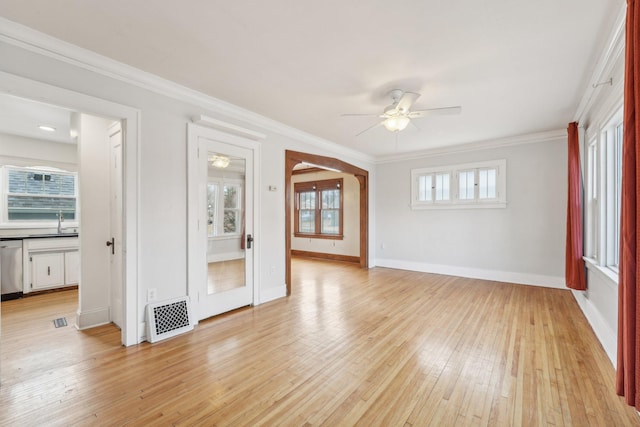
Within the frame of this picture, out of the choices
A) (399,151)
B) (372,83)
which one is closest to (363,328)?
(372,83)

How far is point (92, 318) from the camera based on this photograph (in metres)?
3.28

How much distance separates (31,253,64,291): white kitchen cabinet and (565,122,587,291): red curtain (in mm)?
7805

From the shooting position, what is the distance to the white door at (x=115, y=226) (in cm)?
321

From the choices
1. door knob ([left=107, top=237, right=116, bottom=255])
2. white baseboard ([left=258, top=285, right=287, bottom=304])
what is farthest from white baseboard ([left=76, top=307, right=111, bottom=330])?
white baseboard ([left=258, top=285, right=287, bottom=304])

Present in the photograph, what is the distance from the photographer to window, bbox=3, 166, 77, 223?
4.84 metres

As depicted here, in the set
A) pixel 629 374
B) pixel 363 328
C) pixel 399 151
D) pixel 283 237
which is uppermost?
pixel 399 151

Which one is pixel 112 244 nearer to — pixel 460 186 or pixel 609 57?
pixel 609 57

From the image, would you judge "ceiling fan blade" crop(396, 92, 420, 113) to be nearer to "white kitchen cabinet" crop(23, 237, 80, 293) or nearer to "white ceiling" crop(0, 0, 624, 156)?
"white ceiling" crop(0, 0, 624, 156)

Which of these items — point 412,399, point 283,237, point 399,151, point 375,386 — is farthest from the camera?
point 399,151

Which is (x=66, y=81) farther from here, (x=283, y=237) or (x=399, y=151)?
(x=399, y=151)

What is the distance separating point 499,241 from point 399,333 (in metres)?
3.61

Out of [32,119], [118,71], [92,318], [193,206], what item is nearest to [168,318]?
[92,318]

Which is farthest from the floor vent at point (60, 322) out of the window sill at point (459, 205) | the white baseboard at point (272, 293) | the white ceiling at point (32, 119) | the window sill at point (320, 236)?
the window sill at point (459, 205)

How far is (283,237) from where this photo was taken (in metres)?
4.55
